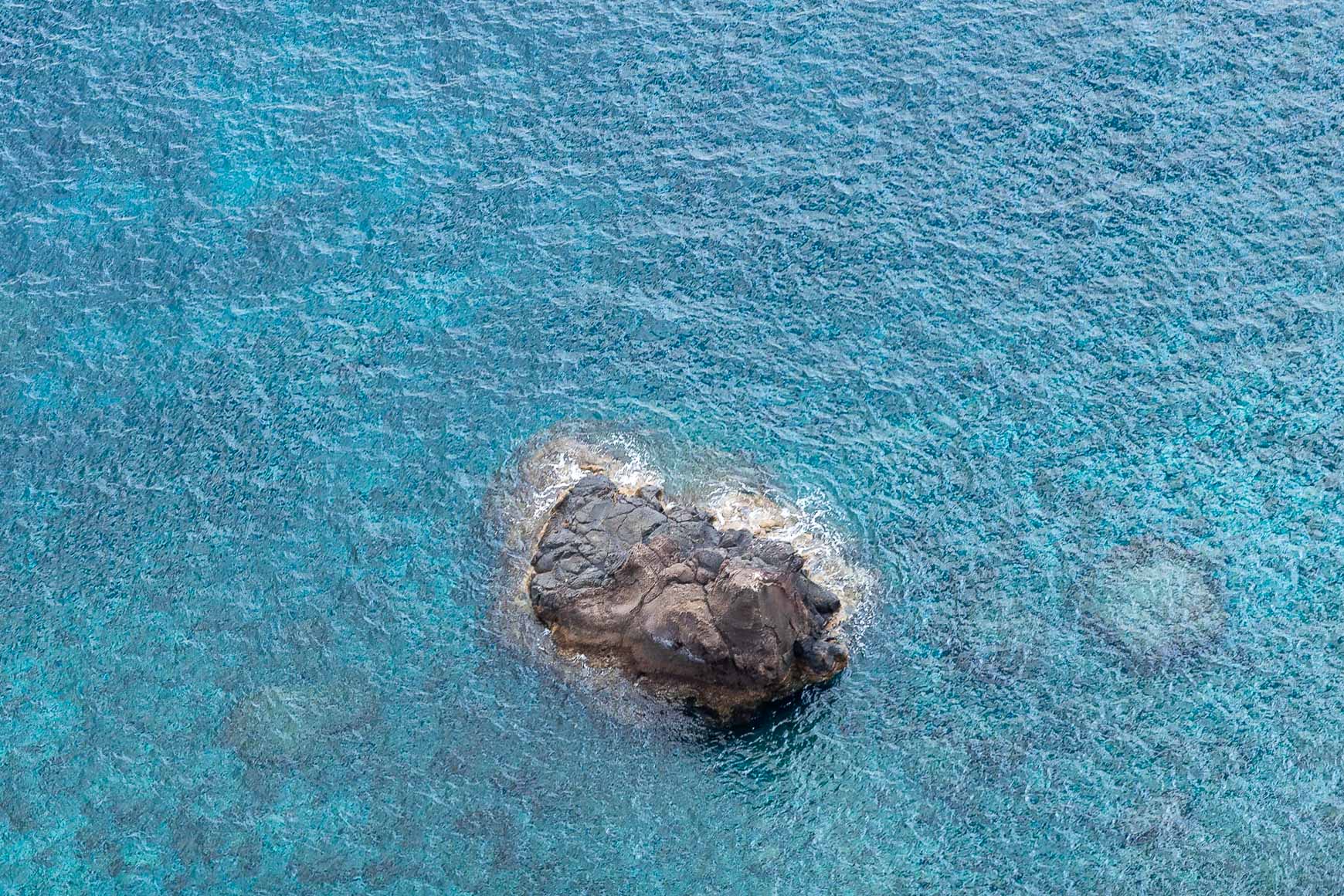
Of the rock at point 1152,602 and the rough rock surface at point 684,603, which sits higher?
the rock at point 1152,602

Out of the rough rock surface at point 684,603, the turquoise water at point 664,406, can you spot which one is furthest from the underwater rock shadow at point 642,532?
the turquoise water at point 664,406

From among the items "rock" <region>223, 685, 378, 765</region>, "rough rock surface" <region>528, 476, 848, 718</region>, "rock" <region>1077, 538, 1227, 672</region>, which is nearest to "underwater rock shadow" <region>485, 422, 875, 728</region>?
"rough rock surface" <region>528, 476, 848, 718</region>

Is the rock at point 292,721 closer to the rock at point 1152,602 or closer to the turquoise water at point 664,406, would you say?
the turquoise water at point 664,406

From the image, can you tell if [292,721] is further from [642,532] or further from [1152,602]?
[1152,602]

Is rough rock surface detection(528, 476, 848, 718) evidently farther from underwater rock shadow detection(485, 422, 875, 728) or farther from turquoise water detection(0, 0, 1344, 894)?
turquoise water detection(0, 0, 1344, 894)

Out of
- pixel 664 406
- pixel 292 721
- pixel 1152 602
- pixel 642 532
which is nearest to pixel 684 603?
pixel 642 532
